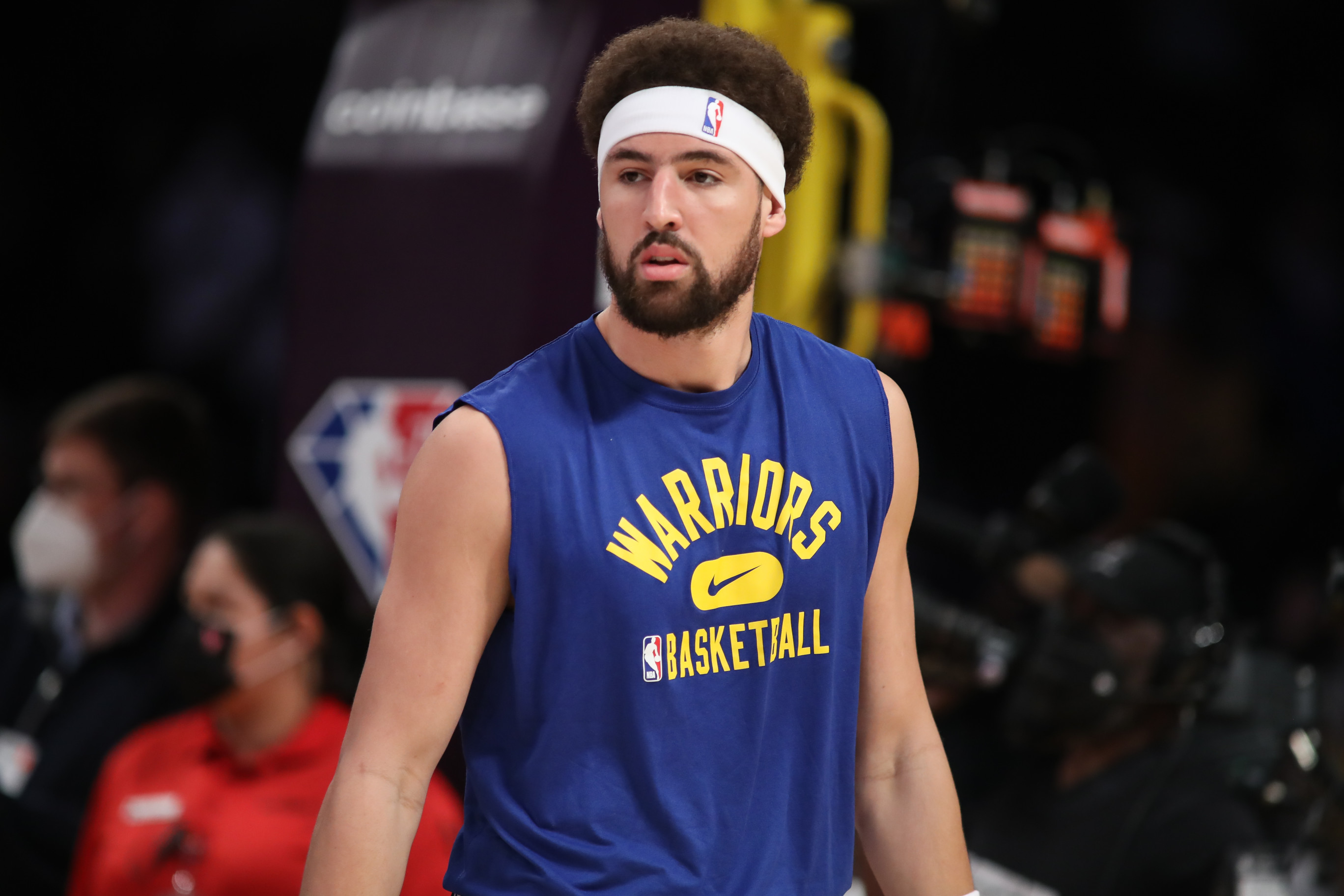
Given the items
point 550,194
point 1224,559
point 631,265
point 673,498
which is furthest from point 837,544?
point 1224,559

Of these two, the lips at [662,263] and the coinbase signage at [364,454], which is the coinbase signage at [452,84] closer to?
the coinbase signage at [364,454]

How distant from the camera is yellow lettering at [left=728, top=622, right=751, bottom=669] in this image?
72.0 inches

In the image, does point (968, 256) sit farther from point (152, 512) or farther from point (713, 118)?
point (713, 118)

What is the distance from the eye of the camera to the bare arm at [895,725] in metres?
1.99

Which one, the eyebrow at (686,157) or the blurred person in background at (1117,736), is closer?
the eyebrow at (686,157)

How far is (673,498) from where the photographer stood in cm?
183

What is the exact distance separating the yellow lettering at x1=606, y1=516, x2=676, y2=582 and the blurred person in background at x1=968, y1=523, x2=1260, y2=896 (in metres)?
2.00

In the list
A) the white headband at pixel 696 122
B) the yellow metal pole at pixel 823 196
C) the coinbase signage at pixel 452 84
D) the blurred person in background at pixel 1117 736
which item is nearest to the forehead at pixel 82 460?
the coinbase signage at pixel 452 84

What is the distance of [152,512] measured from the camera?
4.54 metres

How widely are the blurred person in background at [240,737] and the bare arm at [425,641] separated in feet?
5.55

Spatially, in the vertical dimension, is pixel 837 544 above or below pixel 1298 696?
above

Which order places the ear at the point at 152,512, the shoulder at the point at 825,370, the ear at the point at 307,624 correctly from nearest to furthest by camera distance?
the shoulder at the point at 825,370
the ear at the point at 307,624
the ear at the point at 152,512

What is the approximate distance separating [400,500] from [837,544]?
1.66 ft

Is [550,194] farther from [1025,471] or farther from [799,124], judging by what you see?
[1025,471]
